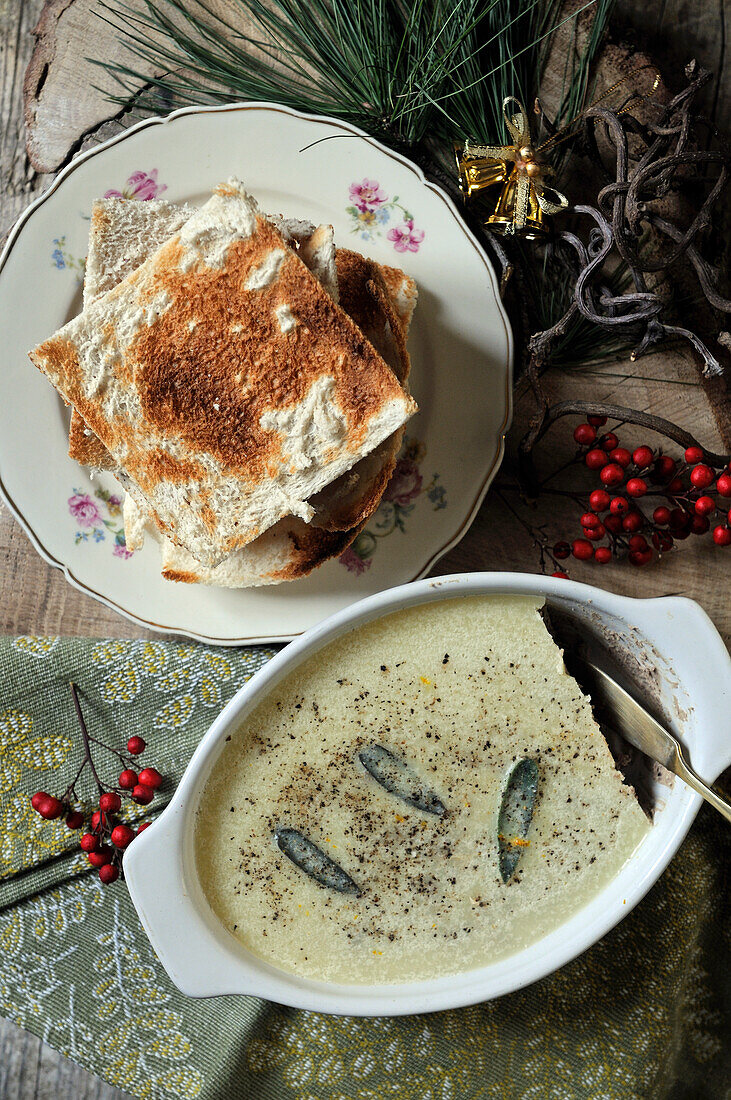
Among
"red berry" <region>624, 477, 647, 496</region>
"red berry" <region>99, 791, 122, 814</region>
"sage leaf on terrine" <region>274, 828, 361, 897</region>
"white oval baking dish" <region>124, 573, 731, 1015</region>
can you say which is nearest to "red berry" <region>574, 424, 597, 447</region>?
"red berry" <region>624, 477, 647, 496</region>

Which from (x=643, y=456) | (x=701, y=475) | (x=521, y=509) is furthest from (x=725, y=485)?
(x=521, y=509)

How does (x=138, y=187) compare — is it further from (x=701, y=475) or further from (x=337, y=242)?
(x=701, y=475)

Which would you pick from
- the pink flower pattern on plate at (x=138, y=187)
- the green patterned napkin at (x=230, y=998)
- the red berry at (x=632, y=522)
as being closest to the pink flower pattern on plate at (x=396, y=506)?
the green patterned napkin at (x=230, y=998)

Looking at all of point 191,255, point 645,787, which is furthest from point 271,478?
point 645,787

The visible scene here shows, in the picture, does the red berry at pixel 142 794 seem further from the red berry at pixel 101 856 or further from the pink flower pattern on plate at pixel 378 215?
the pink flower pattern on plate at pixel 378 215

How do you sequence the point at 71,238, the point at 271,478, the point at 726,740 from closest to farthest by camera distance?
the point at 726,740, the point at 271,478, the point at 71,238

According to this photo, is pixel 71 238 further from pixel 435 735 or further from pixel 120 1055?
pixel 120 1055
